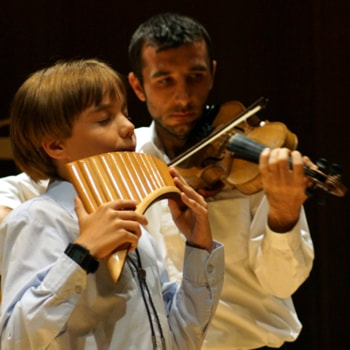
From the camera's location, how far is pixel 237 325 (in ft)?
7.79

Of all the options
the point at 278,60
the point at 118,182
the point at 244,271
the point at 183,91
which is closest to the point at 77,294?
the point at 118,182

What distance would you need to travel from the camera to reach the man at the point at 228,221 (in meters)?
2.25

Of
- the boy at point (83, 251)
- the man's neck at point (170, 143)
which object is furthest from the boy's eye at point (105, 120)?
the man's neck at point (170, 143)

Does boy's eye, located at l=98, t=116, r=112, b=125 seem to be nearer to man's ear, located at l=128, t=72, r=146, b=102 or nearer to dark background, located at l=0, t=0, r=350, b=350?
man's ear, located at l=128, t=72, r=146, b=102

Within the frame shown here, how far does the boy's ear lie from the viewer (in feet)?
5.71

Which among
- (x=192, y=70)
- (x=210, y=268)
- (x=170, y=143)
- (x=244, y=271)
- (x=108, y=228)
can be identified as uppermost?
(x=108, y=228)

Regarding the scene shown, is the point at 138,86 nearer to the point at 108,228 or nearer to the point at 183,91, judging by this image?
A: the point at 183,91

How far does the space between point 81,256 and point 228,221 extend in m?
0.98

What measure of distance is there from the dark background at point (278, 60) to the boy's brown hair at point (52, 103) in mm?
1750

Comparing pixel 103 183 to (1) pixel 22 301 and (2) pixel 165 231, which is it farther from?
(2) pixel 165 231

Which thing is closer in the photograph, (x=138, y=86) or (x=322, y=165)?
(x=322, y=165)

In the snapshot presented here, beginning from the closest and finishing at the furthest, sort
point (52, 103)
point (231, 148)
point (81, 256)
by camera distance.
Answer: point (81, 256)
point (52, 103)
point (231, 148)

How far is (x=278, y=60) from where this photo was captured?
11.5 ft

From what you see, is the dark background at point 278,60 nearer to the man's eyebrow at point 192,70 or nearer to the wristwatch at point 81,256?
the man's eyebrow at point 192,70
